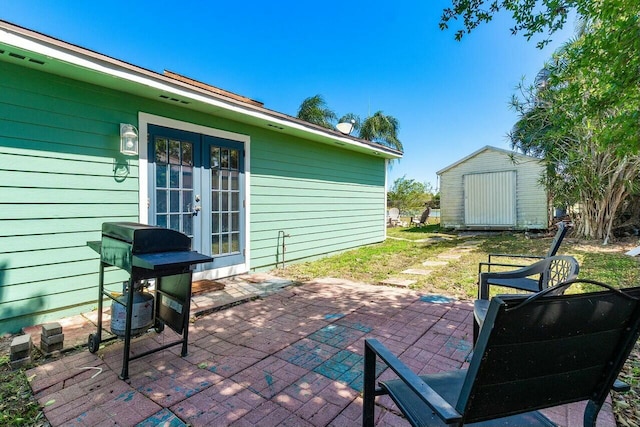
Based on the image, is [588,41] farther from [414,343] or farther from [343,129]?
[343,129]

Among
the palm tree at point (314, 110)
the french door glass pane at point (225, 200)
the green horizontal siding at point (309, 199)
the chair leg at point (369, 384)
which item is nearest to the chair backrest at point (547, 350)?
the chair leg at point (369, 384)

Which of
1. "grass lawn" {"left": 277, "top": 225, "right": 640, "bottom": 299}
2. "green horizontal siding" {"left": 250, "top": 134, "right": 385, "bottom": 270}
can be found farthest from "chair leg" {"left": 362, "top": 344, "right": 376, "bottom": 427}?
"green horizontal siding" {"left": 250, "top": 134, "right": 385, "bottom": 270}

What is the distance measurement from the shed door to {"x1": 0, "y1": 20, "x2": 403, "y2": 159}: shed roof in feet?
32.7

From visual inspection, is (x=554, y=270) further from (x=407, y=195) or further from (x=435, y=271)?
(x=407, y=195)

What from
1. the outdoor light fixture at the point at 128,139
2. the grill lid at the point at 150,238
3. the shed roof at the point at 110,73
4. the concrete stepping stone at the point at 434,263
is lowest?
the concrete stepping stone at the point at 434,263

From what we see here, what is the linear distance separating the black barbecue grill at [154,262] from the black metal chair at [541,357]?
153 cm

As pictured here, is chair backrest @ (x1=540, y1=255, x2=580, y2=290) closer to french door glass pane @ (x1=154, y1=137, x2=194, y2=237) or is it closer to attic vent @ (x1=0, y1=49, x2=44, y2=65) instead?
french door glass pane @ (x1=154, y1=137, x2=194, y2=237)

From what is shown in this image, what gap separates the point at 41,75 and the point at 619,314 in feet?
14.6

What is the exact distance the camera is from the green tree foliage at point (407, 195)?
63.4ft

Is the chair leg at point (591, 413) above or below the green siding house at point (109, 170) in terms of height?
below

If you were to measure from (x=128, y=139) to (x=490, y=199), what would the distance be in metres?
12.2

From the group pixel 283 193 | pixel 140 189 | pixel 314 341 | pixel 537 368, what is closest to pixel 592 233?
pixel 283 193

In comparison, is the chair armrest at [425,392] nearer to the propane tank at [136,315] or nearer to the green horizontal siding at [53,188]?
the propane tank at [136,315]

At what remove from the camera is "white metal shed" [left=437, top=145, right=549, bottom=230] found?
36.4 feet
